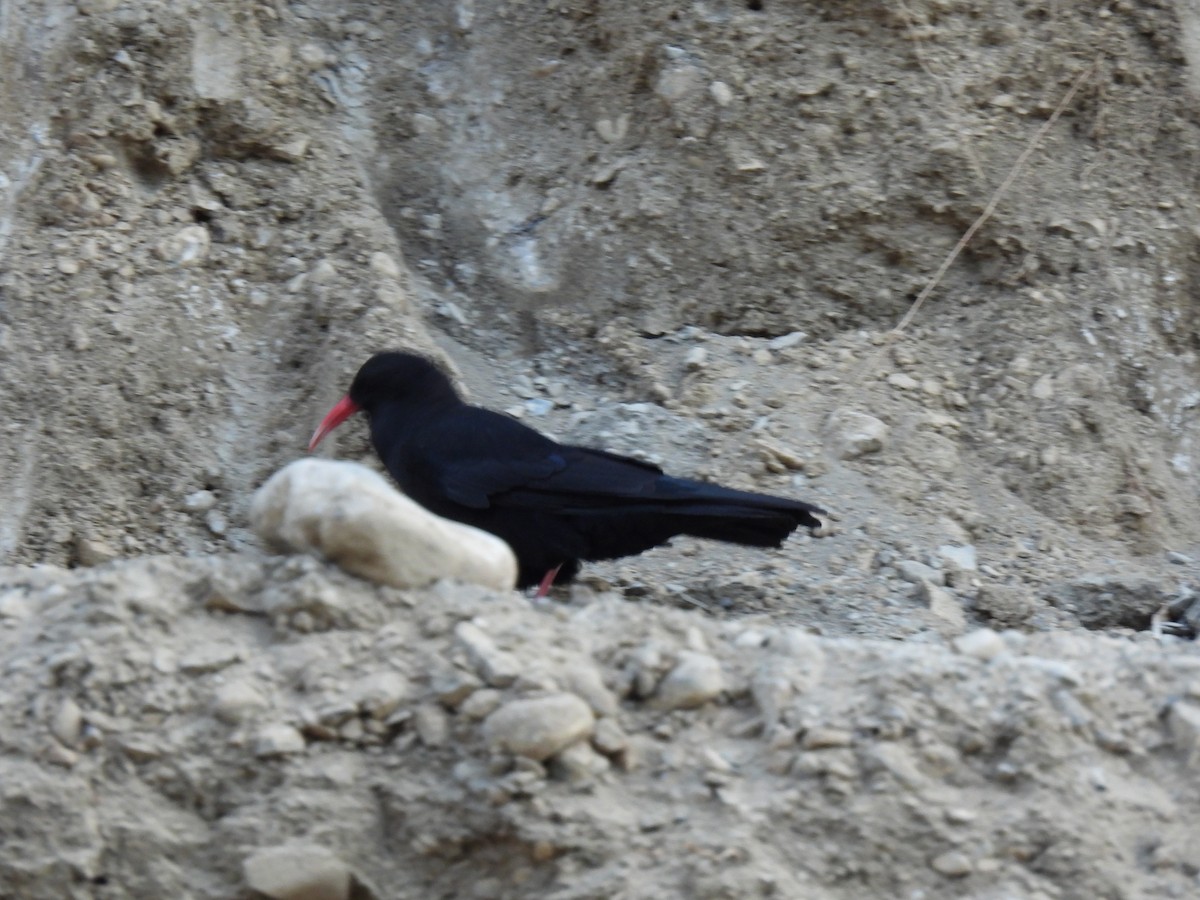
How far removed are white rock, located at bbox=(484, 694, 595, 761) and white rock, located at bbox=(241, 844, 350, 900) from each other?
37 cm

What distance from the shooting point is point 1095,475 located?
6152 millimetres

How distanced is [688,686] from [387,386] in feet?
8.45

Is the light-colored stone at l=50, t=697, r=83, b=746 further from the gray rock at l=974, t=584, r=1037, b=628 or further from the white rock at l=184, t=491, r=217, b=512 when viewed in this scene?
the gray rock at l=974, t=584, r=1037, b=628

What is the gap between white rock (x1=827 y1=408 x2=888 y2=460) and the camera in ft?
19.8

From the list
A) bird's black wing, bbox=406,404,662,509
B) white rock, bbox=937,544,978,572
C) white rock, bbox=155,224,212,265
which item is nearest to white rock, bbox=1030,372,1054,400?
white rock, bbox=937,544,978,572

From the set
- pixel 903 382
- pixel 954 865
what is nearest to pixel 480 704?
pixel 954 865

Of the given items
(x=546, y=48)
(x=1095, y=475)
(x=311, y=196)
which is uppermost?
(x=546, y=48)

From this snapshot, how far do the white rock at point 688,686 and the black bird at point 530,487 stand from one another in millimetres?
1560

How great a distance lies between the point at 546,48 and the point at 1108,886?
174 inches

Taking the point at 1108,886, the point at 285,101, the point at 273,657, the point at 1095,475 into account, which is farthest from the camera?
the point at 285,101

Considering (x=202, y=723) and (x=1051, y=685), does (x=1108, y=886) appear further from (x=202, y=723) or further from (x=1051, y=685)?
(x=202, y=723)

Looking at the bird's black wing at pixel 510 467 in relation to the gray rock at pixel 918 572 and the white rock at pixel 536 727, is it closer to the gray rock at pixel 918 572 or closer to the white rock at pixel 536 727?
the gray rock at pixel 918 572

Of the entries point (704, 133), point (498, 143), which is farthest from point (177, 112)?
point (704, 133)

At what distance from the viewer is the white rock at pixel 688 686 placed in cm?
349
